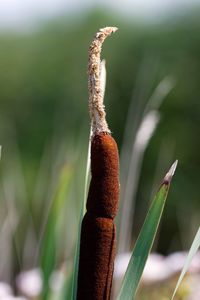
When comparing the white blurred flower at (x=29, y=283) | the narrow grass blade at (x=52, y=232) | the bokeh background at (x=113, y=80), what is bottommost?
the narrow grass blade at (x=52, y=232)

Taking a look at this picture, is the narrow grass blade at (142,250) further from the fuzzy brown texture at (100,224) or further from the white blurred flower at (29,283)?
the white blurred flower at (29,283)

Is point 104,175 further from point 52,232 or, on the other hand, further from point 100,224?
point 52,232

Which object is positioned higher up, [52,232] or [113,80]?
[113,80]

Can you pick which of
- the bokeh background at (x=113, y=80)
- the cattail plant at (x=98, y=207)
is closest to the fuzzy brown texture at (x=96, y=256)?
the cattail plant at (x=98, y=207)

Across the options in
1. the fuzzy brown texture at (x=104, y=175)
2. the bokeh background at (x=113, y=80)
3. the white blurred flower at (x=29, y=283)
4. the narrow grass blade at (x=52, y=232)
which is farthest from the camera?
the bokeh background at (x=113, y=80)

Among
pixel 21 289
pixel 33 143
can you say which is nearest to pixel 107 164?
pixel 21 289

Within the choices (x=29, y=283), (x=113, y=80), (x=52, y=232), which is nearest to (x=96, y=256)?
(x=52, y=232)
